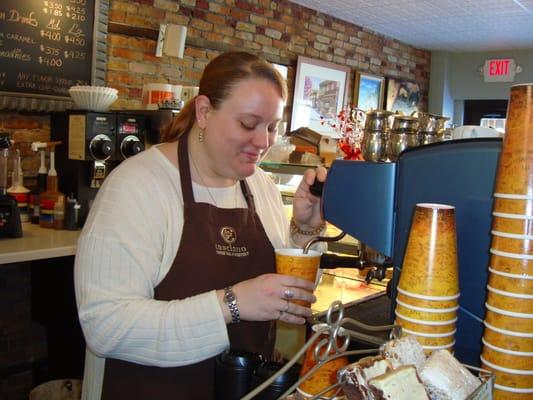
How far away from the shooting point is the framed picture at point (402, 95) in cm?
658

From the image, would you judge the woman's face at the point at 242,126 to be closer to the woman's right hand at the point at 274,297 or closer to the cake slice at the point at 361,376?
the woman's right hand at the point at 274,297

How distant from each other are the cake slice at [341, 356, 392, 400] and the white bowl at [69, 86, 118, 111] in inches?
104

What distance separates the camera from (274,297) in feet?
3.39

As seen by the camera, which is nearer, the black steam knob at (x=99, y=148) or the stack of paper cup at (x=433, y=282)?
the stack of paper cup at (x=433, y=282)

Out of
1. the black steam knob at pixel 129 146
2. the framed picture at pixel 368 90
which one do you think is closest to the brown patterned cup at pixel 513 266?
the black steam knob at pixel 129 146

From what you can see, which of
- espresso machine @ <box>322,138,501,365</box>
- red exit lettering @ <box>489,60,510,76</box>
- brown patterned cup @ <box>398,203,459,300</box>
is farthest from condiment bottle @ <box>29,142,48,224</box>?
red exit lettering @ <box>489,60,510,76</box>

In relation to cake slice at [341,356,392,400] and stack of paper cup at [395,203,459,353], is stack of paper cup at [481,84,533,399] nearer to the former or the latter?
stack of paper cup at [395,203,459,353]

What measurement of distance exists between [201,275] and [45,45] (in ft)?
8.35

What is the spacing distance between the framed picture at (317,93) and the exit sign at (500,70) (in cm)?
235

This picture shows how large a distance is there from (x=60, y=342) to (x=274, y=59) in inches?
123

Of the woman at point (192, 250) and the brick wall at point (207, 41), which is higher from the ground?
the brick wall at point (207, 41)

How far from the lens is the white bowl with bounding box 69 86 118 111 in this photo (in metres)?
2.92

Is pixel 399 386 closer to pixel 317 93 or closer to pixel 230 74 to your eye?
pixel 230 74

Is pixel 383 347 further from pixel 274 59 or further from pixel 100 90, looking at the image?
pixel 274 59
